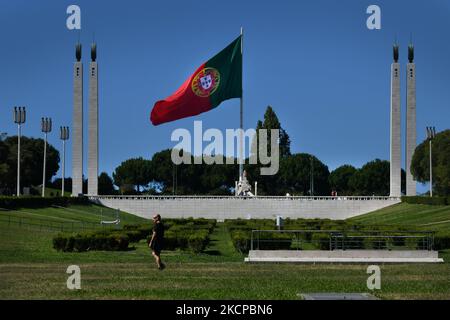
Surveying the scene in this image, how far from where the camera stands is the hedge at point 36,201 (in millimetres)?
56191

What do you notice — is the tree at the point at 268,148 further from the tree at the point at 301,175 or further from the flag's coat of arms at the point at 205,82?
the flag's coat of arms at the point at 205,82

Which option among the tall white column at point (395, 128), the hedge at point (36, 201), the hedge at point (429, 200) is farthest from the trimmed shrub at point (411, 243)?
the tall white column at point (395, 128)

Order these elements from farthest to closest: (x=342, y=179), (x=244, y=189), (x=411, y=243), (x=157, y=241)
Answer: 1. (x=342, y=179)
2. (x=244, y=189)
3. (x=411, y=243)
4. (x=157, y=241)

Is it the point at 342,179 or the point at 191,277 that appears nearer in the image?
the point at 191,277

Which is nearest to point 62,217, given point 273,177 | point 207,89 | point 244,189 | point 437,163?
point 207,89

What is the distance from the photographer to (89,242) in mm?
30828

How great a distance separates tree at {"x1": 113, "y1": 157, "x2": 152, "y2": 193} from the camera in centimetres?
12330

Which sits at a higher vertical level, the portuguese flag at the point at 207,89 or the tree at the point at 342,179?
the portuguese flag at the point at 207,89

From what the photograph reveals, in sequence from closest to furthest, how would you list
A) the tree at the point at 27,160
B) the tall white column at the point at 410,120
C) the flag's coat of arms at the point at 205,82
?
the flag's coat of arms at the point at 205,82 → the tall white column at the point at 410,120 → the tree at the point at 27,160

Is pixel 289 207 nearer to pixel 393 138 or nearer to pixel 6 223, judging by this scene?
pixel 393 138

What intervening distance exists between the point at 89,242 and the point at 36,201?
3294 centimetres

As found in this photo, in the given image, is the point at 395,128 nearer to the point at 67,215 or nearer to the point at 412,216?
the point at 412,216

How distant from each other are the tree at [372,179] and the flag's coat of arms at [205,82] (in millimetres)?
64005

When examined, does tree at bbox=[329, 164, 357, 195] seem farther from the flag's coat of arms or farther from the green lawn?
the green lawn
